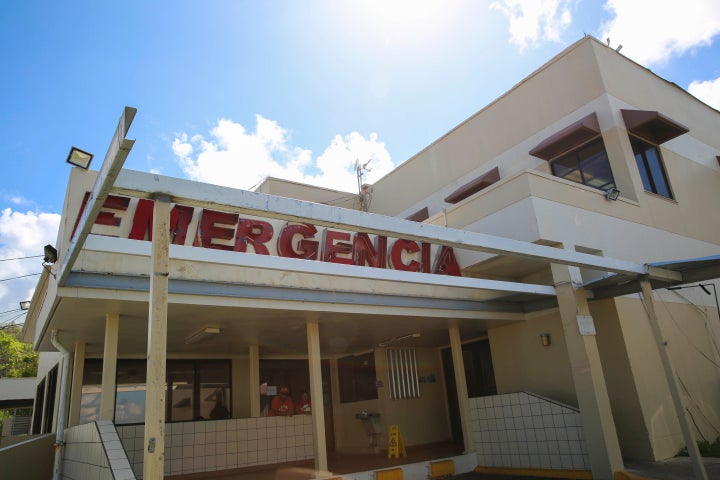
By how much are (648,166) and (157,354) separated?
12.3 metres

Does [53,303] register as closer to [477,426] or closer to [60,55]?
[60,55]

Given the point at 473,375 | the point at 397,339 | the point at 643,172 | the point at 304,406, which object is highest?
the point at 643,172

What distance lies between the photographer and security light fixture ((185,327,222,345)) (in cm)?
938

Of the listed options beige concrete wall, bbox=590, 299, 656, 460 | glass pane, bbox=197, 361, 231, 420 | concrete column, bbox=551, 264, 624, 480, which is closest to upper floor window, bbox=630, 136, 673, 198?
beige concrete wall, bbox=590, 299, 656, 460

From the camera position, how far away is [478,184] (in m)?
13.3

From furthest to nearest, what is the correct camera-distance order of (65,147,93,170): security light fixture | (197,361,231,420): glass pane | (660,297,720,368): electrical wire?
(197,361,231,420): glass pane < (660,297,720,368): electrical wire < (65,147,93,170): security light fixture

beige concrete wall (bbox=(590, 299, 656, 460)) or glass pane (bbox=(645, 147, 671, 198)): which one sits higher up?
glass pane (bbox=(645, 147, 671, 198))

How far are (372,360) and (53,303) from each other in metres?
8.34

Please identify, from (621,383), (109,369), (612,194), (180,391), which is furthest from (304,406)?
(612,194)

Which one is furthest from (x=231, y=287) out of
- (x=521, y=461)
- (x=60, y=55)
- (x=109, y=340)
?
(x=521, y=461)

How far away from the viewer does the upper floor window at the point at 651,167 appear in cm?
1184

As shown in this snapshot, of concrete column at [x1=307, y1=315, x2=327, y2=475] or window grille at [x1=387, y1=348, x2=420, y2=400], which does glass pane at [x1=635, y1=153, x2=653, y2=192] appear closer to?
window grille at [x1=387, y1=348, x2=420, y2=400]

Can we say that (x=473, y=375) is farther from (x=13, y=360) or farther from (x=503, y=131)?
(x=13, y=360)

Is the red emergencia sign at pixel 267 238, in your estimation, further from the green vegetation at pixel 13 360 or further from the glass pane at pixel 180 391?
the green vegetation at pixel 13 360
